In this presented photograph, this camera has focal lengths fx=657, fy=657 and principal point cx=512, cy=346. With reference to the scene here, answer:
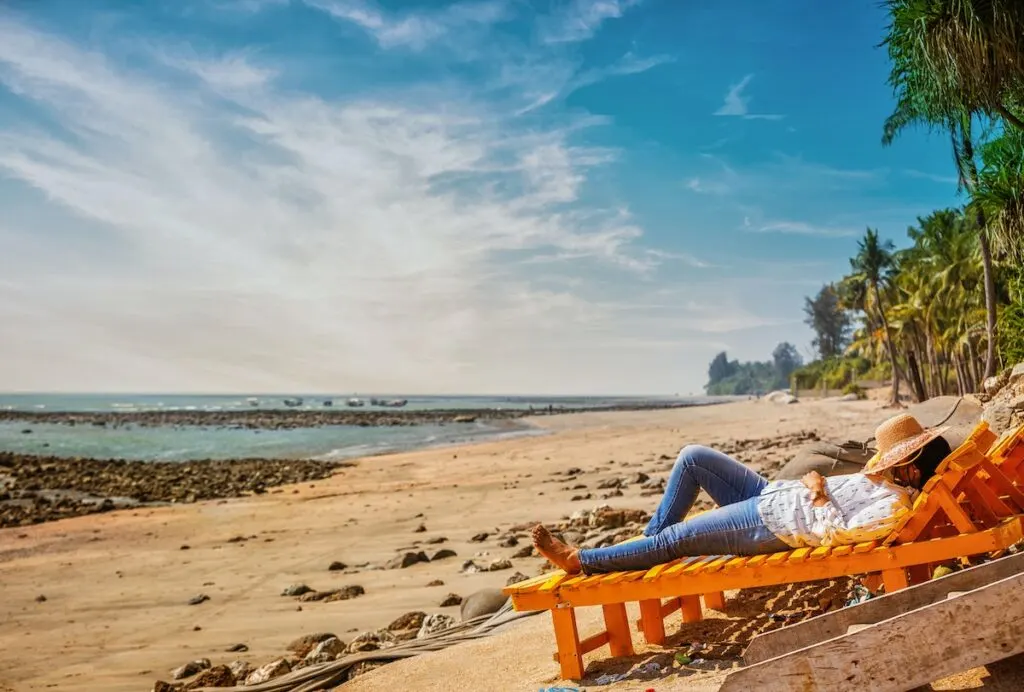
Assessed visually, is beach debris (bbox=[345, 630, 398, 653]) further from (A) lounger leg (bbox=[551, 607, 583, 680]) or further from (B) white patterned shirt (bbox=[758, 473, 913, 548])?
(B) white patterned shirt (bbox=[758, 473, 913, 548])

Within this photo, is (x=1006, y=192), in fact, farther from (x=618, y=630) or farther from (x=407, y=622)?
(x=407, y=622)

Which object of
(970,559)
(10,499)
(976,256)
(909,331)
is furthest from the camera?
(909,331)

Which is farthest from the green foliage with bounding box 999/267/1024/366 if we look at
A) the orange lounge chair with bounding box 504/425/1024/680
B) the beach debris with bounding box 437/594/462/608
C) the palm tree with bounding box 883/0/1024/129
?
the beach debris with bounding box 437/594/462/608

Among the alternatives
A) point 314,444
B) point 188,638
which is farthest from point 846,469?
point 314,444

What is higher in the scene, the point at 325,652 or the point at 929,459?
the point at 929,459

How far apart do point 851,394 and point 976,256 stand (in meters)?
27.3

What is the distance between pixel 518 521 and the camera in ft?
35.1

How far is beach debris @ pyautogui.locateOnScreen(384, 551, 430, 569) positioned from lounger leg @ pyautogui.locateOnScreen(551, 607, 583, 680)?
5.15 metres

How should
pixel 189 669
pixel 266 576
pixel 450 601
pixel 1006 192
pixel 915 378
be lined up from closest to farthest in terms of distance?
pixel 189 669 → pixel 450 601 → pixel 266 576 → pixel 1006 192 → pixel 915 378

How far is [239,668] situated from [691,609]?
3.86m

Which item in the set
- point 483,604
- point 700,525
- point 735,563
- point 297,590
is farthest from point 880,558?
point 297,590

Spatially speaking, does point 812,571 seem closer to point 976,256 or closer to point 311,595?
point 311,595

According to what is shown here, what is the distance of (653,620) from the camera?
4.01 m

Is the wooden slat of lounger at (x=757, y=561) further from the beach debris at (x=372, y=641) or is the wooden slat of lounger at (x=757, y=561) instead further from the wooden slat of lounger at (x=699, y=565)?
the beach debris at (x=372, y=641)
